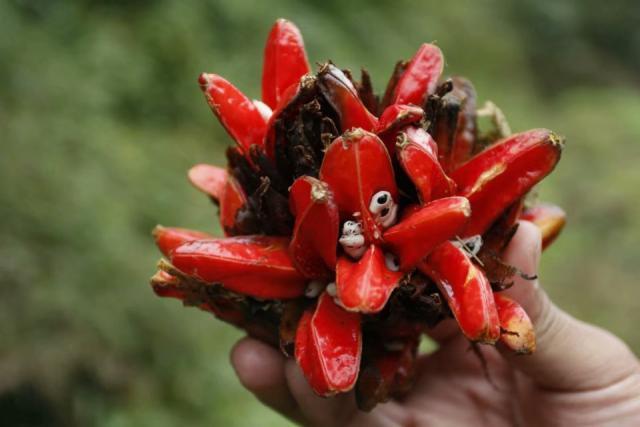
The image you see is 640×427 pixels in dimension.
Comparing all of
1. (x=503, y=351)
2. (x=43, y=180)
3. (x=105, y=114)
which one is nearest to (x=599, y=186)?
(x=105, y=114)

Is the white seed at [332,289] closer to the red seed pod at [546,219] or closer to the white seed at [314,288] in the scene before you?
the white seed at [314,288]

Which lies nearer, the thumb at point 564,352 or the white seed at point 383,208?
the white seed at point 383,208

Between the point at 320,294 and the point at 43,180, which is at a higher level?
the point at 320,294

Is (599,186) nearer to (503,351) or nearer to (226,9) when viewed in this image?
(226,9)

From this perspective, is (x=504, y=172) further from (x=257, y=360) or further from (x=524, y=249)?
(x=257, y=360)

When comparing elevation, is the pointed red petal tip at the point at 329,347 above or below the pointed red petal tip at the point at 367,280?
below

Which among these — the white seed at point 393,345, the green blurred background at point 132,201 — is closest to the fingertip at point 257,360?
the white seed at point 393,345
